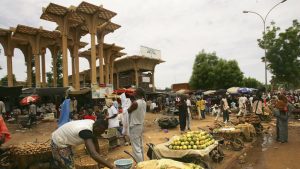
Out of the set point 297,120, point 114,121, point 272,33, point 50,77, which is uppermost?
point 272,33

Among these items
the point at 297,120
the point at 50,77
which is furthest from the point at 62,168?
the point at 50,77

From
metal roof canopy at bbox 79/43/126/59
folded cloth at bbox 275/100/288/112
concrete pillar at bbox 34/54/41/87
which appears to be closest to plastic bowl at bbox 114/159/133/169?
folded cloth at bbox 275/100/288/112

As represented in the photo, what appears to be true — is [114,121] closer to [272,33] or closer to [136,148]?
[136,148]

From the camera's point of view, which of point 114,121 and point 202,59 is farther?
point 202,59

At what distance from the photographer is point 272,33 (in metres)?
29.5

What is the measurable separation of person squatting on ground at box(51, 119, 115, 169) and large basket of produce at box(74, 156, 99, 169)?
2.08 meters

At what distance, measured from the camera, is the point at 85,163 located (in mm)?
7035

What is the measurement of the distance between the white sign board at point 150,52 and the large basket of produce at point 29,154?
102 feet

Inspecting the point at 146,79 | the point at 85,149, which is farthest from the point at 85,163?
the point at 146,79

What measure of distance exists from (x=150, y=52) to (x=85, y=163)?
3246 centimetres

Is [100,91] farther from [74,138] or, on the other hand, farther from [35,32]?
[74,138]

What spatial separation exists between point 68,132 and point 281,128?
941 cm

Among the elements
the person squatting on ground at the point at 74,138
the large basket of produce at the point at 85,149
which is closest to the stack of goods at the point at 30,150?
the large basket of produce at the point at 85,149

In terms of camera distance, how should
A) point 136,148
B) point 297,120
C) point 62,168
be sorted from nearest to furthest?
point 62,168
point 136,148
point 297,120
